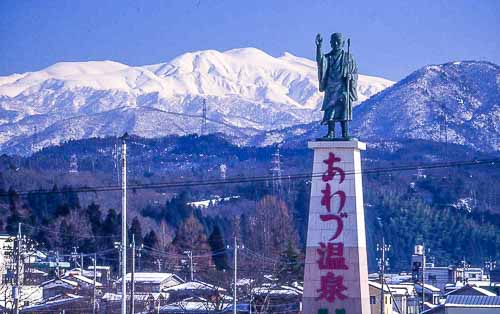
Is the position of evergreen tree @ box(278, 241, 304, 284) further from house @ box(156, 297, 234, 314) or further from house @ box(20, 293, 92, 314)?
house @ box(20, 293, 92, 314)

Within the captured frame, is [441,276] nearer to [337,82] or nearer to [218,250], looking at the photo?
[218,250]

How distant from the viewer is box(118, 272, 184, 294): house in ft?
248

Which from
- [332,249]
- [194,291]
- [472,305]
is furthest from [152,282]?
[332,249]

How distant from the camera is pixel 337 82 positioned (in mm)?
48031

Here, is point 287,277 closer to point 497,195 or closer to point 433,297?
point 433,297

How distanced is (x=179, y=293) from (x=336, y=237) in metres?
28.1

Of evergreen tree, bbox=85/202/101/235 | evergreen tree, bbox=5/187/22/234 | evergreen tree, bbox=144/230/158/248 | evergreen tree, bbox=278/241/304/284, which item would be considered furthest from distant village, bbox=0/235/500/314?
evergreen tree, bbox=85/202/101/235

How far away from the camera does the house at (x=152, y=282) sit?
248 ft

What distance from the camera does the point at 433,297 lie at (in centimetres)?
7994

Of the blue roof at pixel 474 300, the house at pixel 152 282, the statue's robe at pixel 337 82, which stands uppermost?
the statue's robe at pixel 337 82

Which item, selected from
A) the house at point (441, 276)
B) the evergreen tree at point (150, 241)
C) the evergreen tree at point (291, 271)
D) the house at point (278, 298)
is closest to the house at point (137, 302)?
the house at point (278, 298)

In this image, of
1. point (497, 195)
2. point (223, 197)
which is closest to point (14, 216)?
point (223, 197)

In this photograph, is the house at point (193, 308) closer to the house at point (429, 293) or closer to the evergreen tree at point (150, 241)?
the house at point (429, 293)

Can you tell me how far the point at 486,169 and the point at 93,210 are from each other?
78.3m
